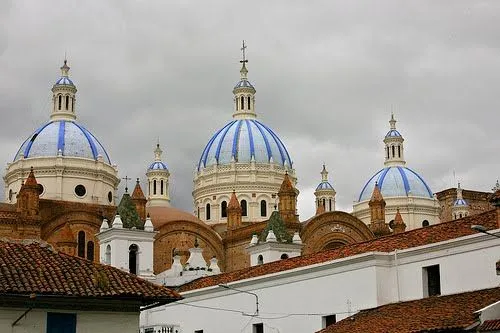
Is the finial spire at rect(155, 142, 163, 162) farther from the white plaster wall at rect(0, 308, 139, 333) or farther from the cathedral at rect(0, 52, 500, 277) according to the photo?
the white plaster wall at rect(0, 308, 139, 333)

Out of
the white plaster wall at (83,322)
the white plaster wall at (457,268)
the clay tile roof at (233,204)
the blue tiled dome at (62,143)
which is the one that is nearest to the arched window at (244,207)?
the clay tile roof at (233,204)

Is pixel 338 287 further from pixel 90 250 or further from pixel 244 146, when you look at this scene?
pixel 244 146

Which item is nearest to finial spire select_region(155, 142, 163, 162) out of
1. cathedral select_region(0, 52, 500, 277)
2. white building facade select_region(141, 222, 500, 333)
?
cathedral select_region(0, 52, 500, 277)

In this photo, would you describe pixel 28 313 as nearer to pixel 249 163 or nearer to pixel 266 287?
pixel 266 287

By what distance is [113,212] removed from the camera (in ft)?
179

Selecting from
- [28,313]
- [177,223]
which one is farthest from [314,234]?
[28,313]

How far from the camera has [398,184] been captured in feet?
245

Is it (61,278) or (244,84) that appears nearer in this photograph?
(61,278)

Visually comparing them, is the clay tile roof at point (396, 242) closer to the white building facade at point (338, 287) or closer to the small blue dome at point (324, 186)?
the white building facade at point (338, 287)

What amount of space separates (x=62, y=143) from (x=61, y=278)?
41518 mm

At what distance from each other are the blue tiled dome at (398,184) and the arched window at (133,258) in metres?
33.3

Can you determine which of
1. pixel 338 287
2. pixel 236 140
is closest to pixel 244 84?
pixel 236 140

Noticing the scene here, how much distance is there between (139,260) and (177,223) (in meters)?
9.26

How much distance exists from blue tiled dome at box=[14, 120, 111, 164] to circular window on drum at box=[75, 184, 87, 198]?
2151 mm
